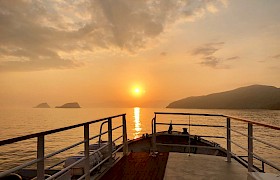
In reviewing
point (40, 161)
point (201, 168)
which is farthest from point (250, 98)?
point (40, 161)

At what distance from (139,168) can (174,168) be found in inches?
27.9

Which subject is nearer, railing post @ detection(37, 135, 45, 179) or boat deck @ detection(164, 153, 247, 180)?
railing post @ detection(37, 135, 45, 179)

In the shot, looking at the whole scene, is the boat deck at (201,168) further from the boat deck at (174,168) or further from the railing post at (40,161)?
the railing post at (40,161)

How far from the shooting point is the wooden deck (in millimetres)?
4657

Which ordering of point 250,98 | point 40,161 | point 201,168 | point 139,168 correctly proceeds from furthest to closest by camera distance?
point 250,98 < point 201,168 < point 139,168 < point 40,161

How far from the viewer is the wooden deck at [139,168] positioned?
4.66 metres

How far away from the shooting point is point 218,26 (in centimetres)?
1224

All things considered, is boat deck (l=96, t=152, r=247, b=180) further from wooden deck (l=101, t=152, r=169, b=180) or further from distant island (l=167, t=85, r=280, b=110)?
distant island (l=167, t=85, r=280, b=110)

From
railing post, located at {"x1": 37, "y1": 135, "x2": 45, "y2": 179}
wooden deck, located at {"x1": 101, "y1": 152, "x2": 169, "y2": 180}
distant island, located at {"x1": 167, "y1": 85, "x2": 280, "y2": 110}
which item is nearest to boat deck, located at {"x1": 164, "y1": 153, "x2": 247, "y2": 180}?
wooden deck, located at {"x1": 101, "y1": 152, "x2": 169, "y2": 180}

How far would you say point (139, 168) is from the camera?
5.24 meters

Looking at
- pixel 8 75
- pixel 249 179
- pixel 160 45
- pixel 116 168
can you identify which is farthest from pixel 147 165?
pixel 8 75

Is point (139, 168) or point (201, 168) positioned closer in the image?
point (139, 168)

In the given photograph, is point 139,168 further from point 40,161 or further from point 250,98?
point 250,98

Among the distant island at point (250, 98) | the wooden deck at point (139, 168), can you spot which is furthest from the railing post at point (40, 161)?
the distant island at point (250, 98)
